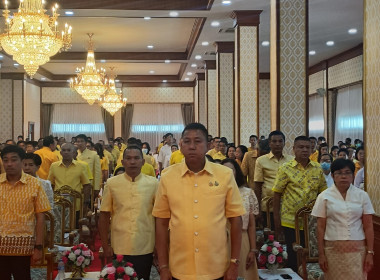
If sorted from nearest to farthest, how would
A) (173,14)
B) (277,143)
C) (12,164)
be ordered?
(12,164) → (277,143) → (173,14)

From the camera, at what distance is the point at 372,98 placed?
509 centimetres

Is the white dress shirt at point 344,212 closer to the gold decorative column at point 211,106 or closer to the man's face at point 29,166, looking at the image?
the man's face at point 29,166

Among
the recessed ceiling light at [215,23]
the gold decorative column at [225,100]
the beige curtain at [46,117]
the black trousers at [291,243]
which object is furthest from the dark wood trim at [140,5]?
the beige curtain at [46,117]

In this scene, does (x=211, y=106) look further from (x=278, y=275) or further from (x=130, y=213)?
(x=130, y=213)

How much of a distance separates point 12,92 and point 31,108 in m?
2.04

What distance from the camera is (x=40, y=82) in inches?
1021

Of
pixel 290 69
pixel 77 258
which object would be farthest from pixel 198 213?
pixel 290 69

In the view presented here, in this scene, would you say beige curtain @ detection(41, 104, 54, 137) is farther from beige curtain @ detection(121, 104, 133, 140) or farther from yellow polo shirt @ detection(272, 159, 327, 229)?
yellow polo shirt @ detection(272, 159, 327, 229)

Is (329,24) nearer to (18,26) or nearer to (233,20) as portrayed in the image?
(233,20)

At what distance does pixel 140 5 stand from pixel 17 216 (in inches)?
363

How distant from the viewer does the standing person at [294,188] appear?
5195 mm

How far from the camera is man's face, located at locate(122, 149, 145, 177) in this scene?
440 centimetres

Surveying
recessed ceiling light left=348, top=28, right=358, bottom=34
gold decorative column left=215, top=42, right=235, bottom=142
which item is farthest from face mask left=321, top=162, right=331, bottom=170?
recessed ceiling light left=348, top=28, right=358, bottom=34

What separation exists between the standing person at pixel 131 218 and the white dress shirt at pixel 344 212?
4.29ft
